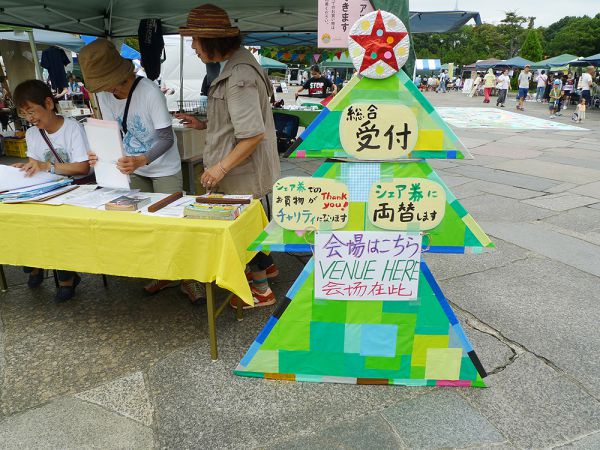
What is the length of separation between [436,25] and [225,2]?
3103 millimetres

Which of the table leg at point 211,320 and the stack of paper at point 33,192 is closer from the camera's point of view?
the table leg at point 211,320

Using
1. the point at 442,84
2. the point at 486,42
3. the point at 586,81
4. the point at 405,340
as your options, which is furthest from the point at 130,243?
the point at 486,42

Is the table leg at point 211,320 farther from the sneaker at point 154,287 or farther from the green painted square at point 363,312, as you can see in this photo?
the sneaker at point 154,287

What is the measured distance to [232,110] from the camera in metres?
2.34

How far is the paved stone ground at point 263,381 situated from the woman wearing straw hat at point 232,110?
1.00 metres

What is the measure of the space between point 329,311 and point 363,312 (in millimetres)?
170

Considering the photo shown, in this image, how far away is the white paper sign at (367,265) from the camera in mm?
2051

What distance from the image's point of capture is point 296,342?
222 cm

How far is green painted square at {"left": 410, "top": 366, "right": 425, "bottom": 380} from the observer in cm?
224

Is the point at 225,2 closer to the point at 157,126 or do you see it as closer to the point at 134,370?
the point at 157,126

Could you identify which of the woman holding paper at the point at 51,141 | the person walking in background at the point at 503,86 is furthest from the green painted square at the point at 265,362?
the person walking in background at the point at 503,86

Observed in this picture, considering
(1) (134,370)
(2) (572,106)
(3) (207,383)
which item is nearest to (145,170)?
(1) (134,370)

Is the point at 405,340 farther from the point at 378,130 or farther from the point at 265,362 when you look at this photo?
the point at 378,130

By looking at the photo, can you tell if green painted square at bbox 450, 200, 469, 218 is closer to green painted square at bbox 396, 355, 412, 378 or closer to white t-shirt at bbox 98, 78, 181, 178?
green painted square at bbox 396, 355, 412, 378
